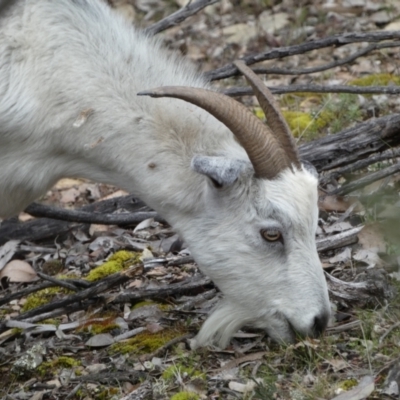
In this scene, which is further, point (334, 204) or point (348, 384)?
point (334, 204)

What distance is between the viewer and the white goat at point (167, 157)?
5.11m

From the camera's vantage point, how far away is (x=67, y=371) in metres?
5.45

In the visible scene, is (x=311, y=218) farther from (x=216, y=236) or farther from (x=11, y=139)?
(x=11, y=139)

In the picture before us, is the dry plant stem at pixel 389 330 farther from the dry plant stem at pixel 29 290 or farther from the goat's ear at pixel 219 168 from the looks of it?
the dry plant stem at pixel 29 290

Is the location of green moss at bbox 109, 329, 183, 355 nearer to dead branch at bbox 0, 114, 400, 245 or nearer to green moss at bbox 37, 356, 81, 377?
green moss at bbox 37, 356, 81, 377

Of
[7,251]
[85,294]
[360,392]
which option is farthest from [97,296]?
[360,392]

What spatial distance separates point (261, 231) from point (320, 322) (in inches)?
24.2

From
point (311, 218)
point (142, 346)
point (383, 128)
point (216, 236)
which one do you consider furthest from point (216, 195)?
point (383, 128)

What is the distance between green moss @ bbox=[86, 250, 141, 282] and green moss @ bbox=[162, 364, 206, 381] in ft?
4.73

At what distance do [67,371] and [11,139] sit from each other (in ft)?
4.70

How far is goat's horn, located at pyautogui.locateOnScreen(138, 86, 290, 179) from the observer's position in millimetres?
4840

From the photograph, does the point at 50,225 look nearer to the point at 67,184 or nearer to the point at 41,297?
the point at 41,297

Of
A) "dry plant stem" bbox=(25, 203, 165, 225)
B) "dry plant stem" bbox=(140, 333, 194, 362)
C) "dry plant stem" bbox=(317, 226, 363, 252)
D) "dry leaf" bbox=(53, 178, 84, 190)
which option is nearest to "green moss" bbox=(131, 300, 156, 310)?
"dry plant stem" bbox=(140, 333, 194, 362)

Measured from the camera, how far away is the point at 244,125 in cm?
489
